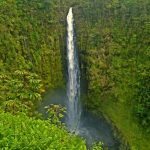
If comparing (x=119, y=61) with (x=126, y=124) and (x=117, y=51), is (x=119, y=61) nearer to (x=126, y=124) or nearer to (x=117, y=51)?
(x=117, y=51)

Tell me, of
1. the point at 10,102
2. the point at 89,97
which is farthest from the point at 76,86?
the point at 10,102

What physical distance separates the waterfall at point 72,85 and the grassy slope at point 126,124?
5.88ft

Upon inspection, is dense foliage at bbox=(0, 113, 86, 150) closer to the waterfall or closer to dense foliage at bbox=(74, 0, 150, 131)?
dense foliage at bbox=(74, 0, 150, 131)

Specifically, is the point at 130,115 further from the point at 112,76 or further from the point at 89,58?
the point at 89,58

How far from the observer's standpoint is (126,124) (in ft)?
85.7

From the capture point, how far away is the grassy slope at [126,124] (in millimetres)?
25281

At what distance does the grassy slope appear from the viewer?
2528cm

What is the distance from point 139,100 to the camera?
1046 inches

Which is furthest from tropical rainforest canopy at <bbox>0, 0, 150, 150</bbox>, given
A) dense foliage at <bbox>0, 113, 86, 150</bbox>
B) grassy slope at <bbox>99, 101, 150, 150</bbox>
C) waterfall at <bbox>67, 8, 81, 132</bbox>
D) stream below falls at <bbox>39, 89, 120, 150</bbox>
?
dense foliage at <bbox>0, 113, 86, 150</bbox>

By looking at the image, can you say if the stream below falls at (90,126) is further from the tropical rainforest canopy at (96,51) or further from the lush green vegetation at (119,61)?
the lush green vegetation at (119,61)

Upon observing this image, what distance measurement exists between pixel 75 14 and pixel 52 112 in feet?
48.3

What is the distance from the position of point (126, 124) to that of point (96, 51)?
519 cm

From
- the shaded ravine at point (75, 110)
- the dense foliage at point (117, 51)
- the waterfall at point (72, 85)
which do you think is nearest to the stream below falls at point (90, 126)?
the shaded ravine at point (75, 110)

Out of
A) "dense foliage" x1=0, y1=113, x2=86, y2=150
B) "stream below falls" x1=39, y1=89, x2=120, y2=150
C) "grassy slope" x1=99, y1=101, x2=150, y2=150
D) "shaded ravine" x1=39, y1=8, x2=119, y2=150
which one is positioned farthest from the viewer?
"shaded ravine" x1=39, y1=8, x2=119, y2=150
